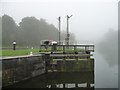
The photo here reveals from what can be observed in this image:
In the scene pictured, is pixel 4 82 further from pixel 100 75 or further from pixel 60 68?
pixel 100 75

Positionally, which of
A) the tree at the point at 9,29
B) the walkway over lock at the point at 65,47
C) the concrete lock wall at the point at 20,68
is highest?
the tree at the point at 9,29

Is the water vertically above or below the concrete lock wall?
below

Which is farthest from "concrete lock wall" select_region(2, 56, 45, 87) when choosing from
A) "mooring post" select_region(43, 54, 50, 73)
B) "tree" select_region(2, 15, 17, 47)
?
"tree" select_region(2, 15, 17, 47)

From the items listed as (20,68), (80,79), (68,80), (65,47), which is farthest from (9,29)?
(20,68)

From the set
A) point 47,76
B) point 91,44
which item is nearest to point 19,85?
point 47,76

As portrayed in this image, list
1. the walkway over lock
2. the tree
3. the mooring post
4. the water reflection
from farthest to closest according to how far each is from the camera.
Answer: the tree, the walkway over lock, the mooring post, the water reflection

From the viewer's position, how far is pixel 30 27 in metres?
24.6

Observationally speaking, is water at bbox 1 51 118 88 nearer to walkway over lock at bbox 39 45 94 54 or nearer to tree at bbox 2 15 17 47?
walkway over lock at bbox 39 45 94 54

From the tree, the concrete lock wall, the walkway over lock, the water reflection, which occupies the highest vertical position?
the tree

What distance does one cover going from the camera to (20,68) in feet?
32.2

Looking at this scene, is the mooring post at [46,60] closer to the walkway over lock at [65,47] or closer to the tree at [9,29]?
the walkway over lock at [65,47]

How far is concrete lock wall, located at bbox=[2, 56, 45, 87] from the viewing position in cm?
846

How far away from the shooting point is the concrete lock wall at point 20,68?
27.8ft

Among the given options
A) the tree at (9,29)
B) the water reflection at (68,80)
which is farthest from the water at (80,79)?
the tree at (9,29)
